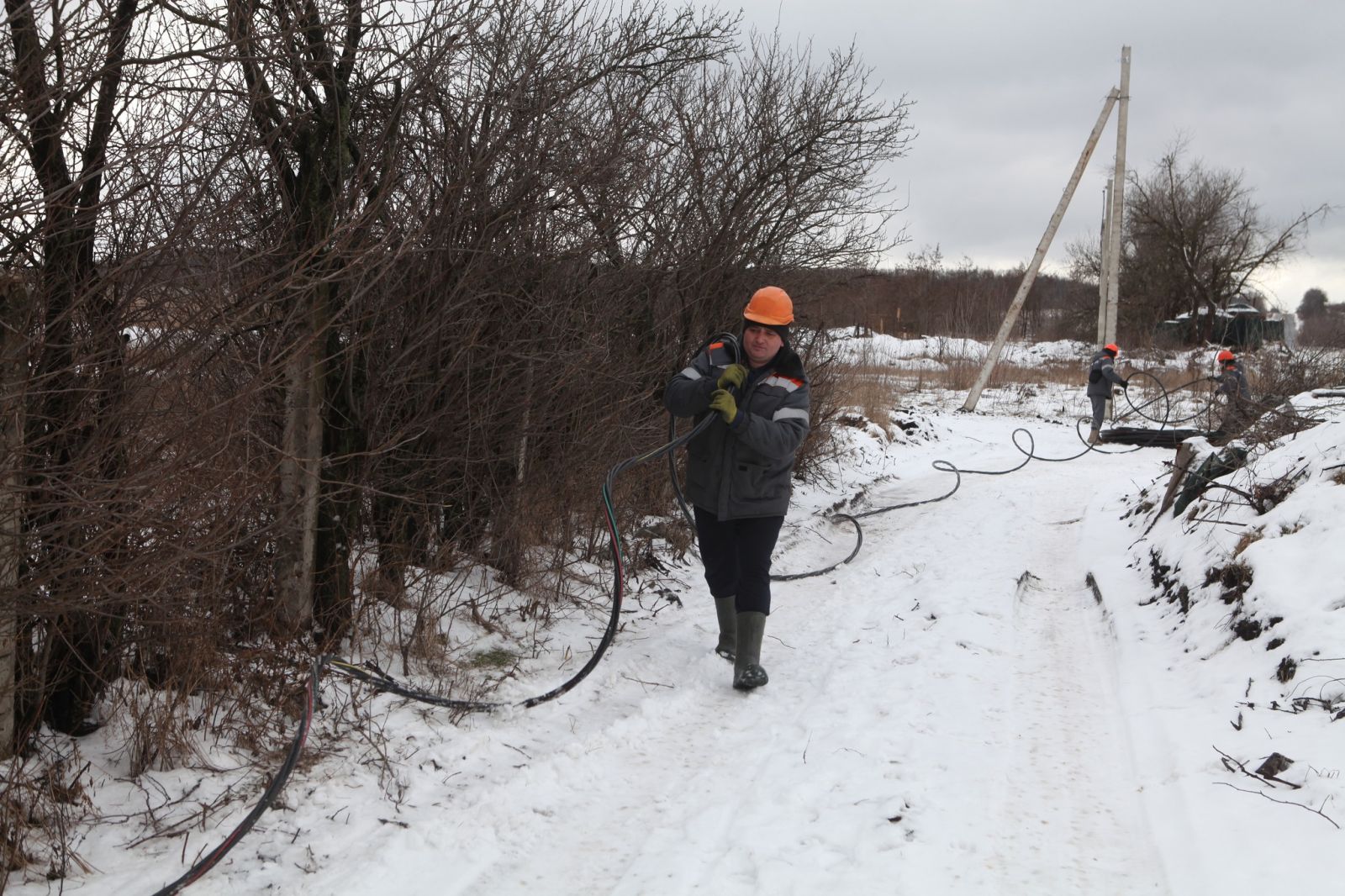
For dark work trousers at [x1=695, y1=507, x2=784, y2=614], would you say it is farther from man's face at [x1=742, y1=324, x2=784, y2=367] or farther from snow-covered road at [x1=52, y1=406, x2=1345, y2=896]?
man's face at [x1=742, y1=324, x2=784, y2=367]

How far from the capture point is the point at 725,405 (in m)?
4.85

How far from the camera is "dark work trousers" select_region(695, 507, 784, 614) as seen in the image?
517 cm

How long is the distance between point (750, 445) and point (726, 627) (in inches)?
47.0

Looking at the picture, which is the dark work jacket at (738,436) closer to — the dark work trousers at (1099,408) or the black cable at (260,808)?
the black cable at (260,808)

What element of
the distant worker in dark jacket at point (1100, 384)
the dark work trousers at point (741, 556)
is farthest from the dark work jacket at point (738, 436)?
the distant worker in dark jacket at point (1100, 384)

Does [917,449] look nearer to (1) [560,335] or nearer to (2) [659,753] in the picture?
(1) [560,335]

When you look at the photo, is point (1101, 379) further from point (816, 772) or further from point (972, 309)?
point (972, 309)

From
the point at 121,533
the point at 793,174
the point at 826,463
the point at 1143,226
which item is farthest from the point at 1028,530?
the point at 1143,226

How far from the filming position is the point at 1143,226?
42312 millimetres

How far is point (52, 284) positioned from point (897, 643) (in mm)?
4739

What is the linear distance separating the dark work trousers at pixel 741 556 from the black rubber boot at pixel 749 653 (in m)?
0.06

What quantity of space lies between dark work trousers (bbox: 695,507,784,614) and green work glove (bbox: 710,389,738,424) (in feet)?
2.03

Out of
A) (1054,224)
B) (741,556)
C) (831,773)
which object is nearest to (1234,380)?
(1054,224)

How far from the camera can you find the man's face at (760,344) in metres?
5.07
